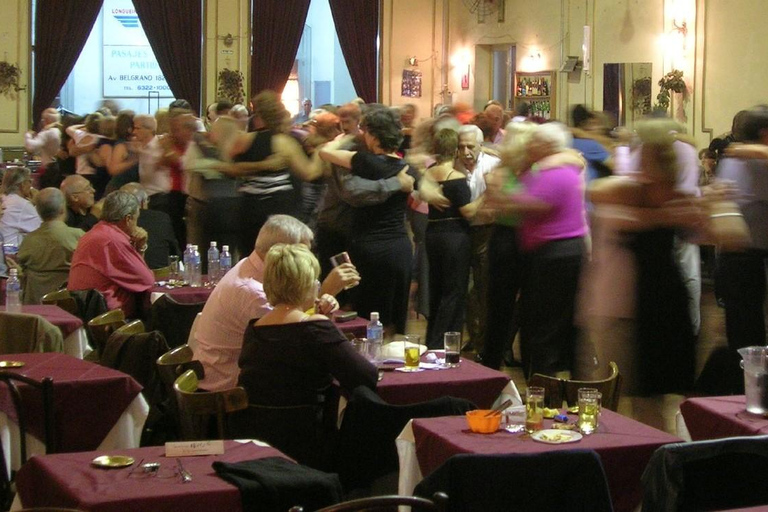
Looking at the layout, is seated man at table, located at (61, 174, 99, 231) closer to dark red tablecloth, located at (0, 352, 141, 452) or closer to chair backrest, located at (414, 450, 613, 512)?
dark red tablecloth, located at (0, 352, 141, 452)

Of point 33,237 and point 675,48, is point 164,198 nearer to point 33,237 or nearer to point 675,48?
point 33,237

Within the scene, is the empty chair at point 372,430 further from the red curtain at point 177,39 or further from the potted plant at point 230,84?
the potted plant at point 230,84

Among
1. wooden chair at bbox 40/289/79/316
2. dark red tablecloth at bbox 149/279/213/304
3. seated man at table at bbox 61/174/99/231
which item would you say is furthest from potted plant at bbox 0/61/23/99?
wooden chair at bbox 40/289/79/316

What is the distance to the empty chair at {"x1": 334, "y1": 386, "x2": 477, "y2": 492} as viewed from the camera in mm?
3686

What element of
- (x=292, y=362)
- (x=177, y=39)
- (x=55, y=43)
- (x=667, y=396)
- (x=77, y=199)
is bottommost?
(x=667, y=396)

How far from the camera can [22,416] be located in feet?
12.9

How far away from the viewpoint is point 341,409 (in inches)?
165

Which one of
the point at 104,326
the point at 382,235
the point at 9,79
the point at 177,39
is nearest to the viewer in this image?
the point at 104,326

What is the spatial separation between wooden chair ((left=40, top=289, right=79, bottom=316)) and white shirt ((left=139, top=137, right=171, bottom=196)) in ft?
6.78

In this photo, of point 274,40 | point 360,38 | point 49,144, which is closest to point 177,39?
point 274,40

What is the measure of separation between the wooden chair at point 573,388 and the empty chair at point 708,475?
0.94m

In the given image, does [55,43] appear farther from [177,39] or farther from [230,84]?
[230,84]

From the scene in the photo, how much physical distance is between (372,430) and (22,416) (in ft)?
4.06

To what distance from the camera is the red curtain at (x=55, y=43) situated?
14.2m
